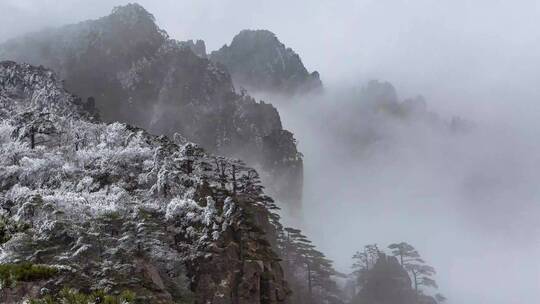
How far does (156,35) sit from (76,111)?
61.2m

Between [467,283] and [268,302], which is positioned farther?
[467,283]

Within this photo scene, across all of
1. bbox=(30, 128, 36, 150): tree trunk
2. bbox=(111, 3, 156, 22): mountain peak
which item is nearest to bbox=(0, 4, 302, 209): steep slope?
bbox=(111, 3, 156, 22): mountain peak

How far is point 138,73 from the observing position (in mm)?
142375

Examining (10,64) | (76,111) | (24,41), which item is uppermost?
(24,41)

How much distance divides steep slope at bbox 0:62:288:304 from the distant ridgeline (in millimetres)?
119

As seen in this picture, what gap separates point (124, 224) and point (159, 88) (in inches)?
3803

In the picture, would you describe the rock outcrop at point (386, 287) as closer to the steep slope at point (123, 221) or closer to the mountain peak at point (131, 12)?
the steep slope at point (123, 221)

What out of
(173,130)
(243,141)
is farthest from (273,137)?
(173,130)

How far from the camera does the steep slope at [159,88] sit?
13325 centimetres

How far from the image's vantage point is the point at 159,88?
460ft

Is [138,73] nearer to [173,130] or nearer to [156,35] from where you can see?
[156,35]

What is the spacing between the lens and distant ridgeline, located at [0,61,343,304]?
1575 inches

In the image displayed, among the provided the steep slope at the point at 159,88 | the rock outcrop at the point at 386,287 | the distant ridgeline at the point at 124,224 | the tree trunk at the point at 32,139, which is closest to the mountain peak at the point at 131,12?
the steep slope at the point at 159,88

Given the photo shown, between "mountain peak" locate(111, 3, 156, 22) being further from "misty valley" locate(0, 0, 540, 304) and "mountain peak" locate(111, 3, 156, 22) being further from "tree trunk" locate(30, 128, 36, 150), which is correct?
"tree trunk" locate(30, 128, 36, 150)
